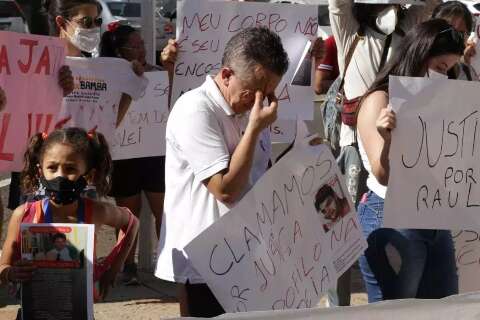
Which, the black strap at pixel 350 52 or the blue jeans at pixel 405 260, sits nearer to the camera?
the blue jeans at pixel 405 260

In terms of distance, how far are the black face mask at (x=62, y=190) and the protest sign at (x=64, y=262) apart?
0.74 feet

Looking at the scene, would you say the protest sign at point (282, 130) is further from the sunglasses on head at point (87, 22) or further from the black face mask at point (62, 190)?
the black face mask at point (62, 190)

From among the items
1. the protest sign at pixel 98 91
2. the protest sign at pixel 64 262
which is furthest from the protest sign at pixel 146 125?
the protest sign at pixel 64 262

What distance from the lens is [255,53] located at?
3.99 metres

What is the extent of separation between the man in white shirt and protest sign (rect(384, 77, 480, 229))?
23.6 inches

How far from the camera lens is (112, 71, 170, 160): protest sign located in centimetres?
679

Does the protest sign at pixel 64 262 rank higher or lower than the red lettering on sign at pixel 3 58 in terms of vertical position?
lower

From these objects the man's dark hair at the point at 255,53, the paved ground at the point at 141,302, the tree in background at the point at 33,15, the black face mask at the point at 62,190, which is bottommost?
the paved ground at the point at 141,302

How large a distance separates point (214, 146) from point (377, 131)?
0.77m

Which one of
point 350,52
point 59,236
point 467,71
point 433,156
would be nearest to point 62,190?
point 59,236

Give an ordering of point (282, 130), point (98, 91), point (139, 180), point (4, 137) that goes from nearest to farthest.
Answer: point (4, 137) → point (98, 91) → point (282, 130) → point (139, 180)

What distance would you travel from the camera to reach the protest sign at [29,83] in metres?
5.51

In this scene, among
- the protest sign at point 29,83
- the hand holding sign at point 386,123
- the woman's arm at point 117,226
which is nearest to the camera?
the woman's arm at point 117,226

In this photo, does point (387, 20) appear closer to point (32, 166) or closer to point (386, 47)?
point (386, 47)
